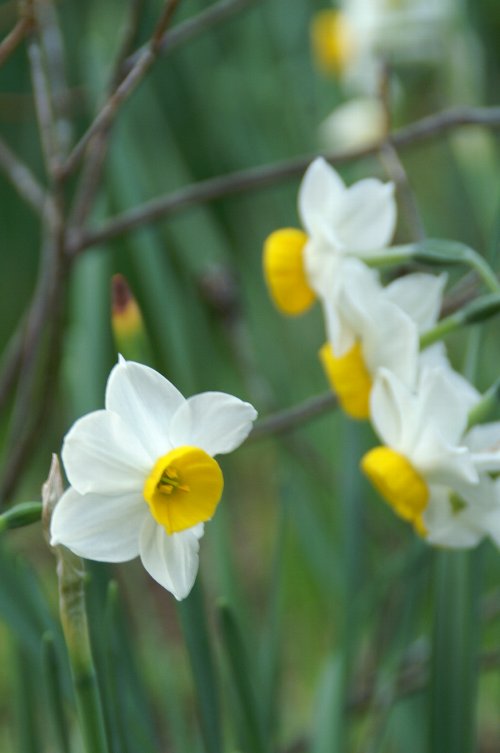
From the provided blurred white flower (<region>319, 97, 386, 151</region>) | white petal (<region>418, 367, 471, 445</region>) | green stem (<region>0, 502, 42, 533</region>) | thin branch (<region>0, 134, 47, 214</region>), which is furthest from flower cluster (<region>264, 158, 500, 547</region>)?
blurred white flower (<region>319, 97, 386, 151</region>)

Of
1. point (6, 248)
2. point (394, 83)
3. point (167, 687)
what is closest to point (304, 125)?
point (394, 83)

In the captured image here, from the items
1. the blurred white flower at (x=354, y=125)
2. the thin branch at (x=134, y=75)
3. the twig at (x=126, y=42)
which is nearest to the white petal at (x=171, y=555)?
the thin branch at (x=134, y=75)

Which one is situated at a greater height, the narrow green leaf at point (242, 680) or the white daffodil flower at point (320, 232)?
the white daffodil flower at point (320, 232)

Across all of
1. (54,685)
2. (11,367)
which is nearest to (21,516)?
(54,685)

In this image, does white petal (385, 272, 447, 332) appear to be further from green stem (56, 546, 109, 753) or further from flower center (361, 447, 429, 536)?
green stem (56, 546, 109, 753)

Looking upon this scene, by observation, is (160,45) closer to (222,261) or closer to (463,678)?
(463,678)

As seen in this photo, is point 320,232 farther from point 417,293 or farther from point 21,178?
point 21,178

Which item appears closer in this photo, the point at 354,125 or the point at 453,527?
the point at 453,527

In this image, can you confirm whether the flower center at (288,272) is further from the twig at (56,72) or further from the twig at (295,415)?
the twig at (56,72)
